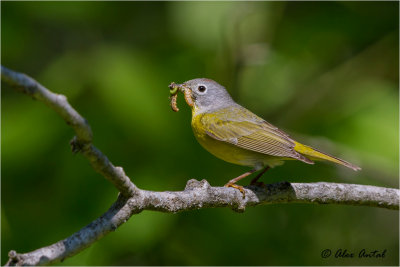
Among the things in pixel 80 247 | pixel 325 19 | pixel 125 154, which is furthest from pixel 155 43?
pixel 80 247

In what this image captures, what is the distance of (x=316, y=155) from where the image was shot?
4.24 metres

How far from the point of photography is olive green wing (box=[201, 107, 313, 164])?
4.42 metres

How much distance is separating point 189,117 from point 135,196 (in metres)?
1.93

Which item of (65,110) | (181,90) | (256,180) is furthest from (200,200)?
(181,90)

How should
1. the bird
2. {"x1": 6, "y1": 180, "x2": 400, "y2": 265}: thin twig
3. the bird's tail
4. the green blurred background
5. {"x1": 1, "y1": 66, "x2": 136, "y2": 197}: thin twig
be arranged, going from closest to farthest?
1. {"x1": 1, "y1": 66, "x2": 136, "y2": 197}: thin twig
2. {"x1": 6, "y1": 180, "x2": 400, "y2": 265}: thin twig
3. the green blurred background
4. the bird's tail
5. the bird

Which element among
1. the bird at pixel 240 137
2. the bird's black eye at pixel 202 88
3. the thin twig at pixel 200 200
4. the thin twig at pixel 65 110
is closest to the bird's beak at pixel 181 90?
the bird at pixel 240 137

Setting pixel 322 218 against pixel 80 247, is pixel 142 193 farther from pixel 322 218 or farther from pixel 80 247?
pixel 322 218

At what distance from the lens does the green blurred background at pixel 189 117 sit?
4020 millimetres

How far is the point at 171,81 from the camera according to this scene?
4.30 metres

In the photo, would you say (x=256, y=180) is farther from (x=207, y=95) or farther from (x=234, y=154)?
(x=207, y=95)

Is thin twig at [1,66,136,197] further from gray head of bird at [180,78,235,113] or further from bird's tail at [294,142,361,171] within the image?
gray head of bird at [180,78,235,113]

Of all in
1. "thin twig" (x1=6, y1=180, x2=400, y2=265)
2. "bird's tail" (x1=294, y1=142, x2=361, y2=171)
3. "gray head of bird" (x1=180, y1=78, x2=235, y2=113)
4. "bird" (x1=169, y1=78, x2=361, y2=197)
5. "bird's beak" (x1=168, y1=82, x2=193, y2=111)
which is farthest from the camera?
"gray head of bird" (x1=180, y1=78, x2=235, y2=113)

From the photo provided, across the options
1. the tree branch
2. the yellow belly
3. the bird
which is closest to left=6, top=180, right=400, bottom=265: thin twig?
the tree branch

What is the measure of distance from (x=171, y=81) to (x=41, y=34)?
8.25 feet
